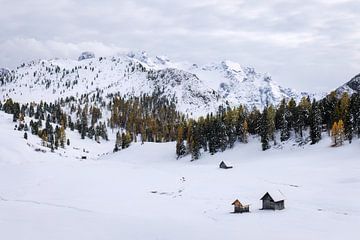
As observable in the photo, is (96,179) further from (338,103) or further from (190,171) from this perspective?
(338,103)

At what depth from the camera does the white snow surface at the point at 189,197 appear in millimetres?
50562

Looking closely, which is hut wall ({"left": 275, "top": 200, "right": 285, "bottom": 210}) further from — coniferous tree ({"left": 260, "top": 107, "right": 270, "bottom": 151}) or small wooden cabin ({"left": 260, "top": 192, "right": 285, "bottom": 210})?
coniferous tree ({"left": 260, "top": 107, "right": 270, "bottom": 151})

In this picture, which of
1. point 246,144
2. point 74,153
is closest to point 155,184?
point 246,144

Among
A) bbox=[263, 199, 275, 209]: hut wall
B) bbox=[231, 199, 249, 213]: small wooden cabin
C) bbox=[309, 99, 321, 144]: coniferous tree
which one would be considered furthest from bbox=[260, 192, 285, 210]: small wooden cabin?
bbox=[309, 99, 321, 144]: coniferous tree

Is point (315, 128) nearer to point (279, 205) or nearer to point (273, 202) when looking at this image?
point (279, 205)

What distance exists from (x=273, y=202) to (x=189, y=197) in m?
17.9

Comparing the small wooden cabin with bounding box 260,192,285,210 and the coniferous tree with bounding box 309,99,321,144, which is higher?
the coniferous tree with bounding box 309,99,321,144

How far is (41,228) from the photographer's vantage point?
175 ft

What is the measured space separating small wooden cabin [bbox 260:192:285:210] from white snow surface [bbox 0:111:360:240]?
48.3 inches

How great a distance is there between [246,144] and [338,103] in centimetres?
3129

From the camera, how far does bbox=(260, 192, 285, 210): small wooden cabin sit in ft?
210

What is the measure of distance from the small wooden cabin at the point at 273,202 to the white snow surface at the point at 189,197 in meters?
1.23

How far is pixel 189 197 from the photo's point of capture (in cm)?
7694

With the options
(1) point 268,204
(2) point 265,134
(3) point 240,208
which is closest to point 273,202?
(1) point 268,204
